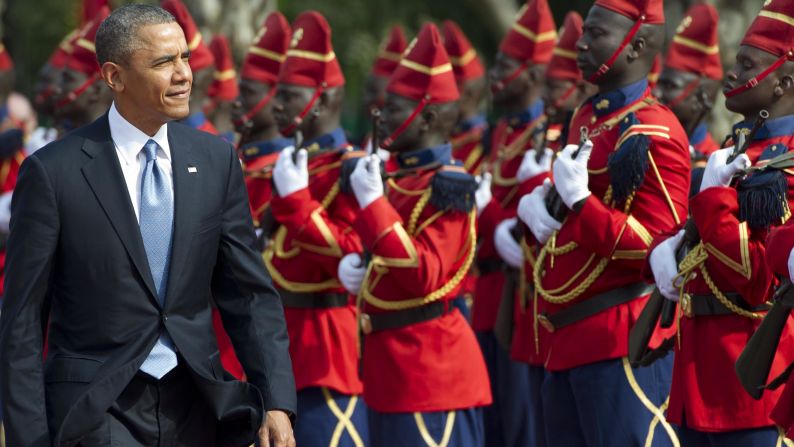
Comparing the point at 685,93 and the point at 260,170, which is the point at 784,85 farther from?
the point at 260,170

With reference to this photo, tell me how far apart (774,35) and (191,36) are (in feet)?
15.8

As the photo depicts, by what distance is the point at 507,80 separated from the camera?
974 cm

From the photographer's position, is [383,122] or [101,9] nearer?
[383,122]

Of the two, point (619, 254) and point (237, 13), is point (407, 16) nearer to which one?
point (237, 13)

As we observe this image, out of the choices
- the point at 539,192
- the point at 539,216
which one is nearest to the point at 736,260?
the point at 539,216

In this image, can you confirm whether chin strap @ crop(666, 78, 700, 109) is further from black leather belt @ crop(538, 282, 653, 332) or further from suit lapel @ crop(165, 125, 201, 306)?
suit lapel @ crop(165, 125, 201, 306)

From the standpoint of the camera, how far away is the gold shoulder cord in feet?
18.2

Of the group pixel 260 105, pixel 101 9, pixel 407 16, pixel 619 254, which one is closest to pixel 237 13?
pixel 101 9

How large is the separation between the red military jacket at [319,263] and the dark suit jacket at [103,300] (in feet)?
8.13

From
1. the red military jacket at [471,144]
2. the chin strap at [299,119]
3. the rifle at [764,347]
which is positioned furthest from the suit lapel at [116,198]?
the red military jacket at [471,144]

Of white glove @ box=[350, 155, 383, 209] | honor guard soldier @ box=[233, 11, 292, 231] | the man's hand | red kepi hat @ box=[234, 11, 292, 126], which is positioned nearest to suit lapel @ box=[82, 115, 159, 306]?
the man's hand

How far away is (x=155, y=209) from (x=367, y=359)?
8.47 ft

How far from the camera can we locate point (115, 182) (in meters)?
4.55

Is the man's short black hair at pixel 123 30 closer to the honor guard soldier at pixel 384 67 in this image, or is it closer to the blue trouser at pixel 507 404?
the blue trouser at pixel 507 404
